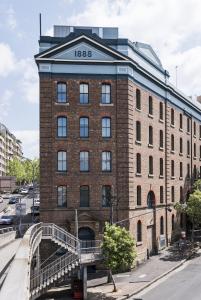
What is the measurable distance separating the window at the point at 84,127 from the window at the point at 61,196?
5.26 metres

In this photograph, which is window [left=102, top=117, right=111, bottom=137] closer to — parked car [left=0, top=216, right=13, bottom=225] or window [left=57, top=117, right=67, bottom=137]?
window [left=57, top=117, right=67, bottom=137]

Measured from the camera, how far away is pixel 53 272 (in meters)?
34.0

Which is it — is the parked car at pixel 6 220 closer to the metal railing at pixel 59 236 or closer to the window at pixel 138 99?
the metal railing at pixel 59 236

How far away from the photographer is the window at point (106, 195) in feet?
140

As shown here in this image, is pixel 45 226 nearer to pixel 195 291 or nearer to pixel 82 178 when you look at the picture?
pixel 82 178

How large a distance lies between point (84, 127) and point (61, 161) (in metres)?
3.83

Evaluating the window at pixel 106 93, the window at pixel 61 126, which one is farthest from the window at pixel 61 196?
the window at pixel 106 93

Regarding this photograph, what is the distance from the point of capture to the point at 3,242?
38.6 metres

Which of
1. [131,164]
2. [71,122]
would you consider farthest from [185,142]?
[71,122]

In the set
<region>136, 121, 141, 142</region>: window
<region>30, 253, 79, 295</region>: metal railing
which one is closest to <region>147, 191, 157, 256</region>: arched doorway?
<region>136, 121, 141, 142</region>: window

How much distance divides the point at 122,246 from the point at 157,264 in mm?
11052

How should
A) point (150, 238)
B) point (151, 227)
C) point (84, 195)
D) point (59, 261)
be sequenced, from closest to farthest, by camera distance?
point (59, 261) < point (84, 195) < point (150, 238) < point (151, 227)

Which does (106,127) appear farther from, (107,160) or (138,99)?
(138,99)

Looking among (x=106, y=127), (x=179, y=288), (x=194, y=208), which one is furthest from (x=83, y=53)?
(x=179, y=288)
